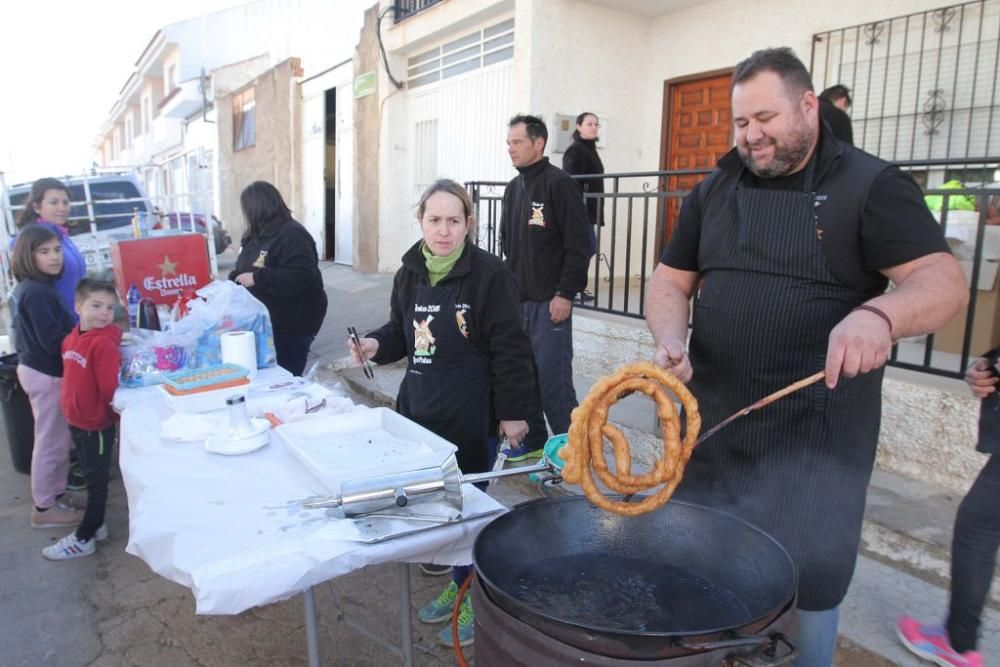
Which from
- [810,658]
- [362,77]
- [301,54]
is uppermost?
[301,54]

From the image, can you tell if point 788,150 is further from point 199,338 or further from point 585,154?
point 585,154

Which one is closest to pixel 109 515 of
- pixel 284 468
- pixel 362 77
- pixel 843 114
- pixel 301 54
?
pixel 284 468

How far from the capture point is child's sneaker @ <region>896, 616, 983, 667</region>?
246 centimetres

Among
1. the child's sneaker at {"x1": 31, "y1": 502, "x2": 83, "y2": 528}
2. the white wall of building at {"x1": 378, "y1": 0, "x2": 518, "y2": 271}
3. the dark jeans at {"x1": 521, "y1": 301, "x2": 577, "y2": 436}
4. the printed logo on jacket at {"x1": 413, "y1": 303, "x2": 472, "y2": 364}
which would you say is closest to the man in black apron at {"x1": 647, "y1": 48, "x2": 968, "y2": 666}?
the printed logo on jacket at {"x1": 413, "y1": 303, "x2": 472, "y2": 364}

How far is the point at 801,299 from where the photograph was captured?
6.15 ft

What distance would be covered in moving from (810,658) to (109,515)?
13.3ft

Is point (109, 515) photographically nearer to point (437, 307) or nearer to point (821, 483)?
point (437, 307)

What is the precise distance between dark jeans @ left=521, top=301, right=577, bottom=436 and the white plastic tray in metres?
2.01

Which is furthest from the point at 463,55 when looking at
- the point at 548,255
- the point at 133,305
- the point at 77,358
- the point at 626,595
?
the point at 626,595

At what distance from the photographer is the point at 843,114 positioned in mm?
4648

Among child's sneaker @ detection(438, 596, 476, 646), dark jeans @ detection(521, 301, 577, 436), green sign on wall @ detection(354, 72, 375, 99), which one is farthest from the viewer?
green sign on wall @ detection(354, 72, 375, 99)

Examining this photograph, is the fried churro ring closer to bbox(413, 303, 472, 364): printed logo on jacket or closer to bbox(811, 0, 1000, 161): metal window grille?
Result: bbox(413, 303, 472, 364): printed logo on jacket

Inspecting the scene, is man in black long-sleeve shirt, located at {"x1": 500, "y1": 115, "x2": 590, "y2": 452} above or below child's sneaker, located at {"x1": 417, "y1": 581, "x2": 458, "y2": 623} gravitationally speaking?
above

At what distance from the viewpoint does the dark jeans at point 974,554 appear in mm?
2373
